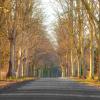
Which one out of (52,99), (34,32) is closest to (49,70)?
(34,32)

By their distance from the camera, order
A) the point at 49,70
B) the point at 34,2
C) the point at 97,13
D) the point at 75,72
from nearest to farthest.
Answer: the point at 97,13 → the point at 34,2 → the point at 75,72 → the point at 49,70

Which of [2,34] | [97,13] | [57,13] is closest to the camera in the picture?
[97,13]

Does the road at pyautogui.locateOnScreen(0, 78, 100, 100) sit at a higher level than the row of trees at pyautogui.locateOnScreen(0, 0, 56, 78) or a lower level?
lower

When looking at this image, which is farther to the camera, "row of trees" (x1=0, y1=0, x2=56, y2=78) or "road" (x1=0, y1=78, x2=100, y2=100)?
"row of trees" (x1=0, y1=0, x2=56, y2=78)

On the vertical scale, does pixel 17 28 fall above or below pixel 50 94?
above

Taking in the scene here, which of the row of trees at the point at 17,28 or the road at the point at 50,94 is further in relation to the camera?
the row of trees at the point at 17,28

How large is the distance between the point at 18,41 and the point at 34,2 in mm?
11273

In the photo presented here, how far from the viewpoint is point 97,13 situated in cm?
5272

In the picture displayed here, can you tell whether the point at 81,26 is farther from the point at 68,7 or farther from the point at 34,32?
the point at 34,32

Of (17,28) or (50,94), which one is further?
(17,28)

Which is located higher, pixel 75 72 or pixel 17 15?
pixel 17 15

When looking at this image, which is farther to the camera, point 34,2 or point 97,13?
point 34,2

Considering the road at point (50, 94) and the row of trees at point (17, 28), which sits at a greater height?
the row of trees at point (17, 28)

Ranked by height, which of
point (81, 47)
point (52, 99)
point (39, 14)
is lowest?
point (52, 99)
